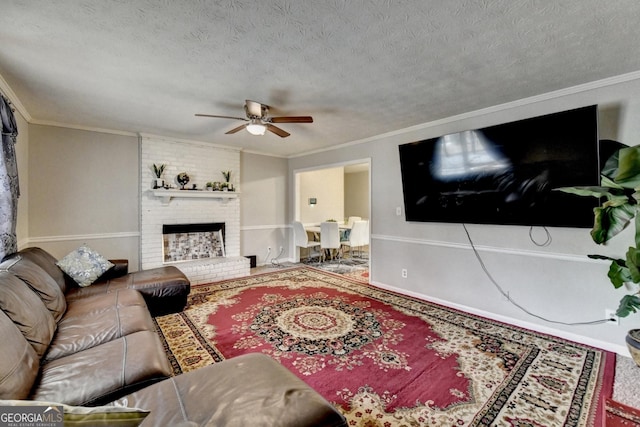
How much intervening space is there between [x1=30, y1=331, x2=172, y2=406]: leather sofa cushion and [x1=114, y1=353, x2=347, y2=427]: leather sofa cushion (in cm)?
18

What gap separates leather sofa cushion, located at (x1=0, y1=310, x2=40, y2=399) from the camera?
1181mm

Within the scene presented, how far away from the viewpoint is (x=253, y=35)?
6.21ft

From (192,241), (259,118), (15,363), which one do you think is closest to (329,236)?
(192,241)

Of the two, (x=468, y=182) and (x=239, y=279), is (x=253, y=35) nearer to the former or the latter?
(x=468, y=182)

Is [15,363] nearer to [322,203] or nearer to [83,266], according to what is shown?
[83,266]

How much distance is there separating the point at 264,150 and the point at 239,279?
8.54 ft

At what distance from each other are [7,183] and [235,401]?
2.88m

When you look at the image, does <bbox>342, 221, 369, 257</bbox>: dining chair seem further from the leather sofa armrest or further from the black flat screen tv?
the leather sofa armrest

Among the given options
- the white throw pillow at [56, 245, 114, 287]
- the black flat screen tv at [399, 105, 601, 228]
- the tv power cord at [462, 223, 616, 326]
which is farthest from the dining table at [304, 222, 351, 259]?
the white throw pillow at [56, 245, 114, 287]

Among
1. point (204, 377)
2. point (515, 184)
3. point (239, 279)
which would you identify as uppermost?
point (515, 184)

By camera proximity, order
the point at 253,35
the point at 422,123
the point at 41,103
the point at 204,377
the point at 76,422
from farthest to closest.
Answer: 1. the point at 422,123
2. the point at 41,103
3. the point at 253,35
4. the point at 204,377
5. the point at 76,422

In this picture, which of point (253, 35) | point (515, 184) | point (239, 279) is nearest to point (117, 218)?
point (239, 279)

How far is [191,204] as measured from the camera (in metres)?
5.06

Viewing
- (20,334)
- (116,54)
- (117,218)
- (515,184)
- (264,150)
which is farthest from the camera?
(264,150)
